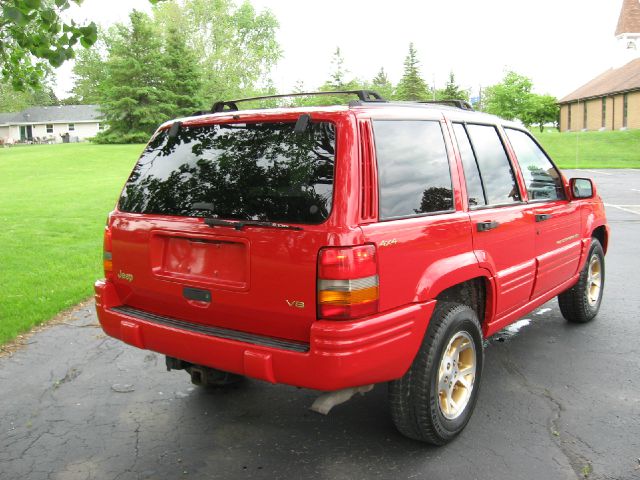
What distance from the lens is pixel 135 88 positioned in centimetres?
4994

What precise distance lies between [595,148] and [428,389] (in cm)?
5132

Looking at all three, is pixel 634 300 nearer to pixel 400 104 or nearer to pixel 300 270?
pixel 400 104

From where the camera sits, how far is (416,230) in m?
3.13

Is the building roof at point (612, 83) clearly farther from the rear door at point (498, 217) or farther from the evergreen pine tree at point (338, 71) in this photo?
the rear door at point (498, 217)

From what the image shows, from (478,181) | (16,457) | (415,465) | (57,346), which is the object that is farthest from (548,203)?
(57,346)

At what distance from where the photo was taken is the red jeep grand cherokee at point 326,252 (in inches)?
112

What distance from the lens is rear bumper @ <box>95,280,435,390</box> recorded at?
109 inches

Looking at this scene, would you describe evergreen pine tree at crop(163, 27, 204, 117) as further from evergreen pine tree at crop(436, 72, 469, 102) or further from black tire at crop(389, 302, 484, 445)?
black tire at crop(389, 302, 484, 445)

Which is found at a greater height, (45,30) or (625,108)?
(625,108)

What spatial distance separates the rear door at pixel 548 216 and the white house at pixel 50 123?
8833 cm

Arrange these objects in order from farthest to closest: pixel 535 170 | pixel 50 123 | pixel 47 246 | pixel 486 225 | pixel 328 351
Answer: pixel 50 123
pixel 47 246
pixel 535 170
pixel 486 225
pixel 328 351

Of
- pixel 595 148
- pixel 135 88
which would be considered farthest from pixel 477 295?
pixel 135 88

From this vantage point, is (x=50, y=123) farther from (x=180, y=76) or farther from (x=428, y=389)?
(x=428, y=389)

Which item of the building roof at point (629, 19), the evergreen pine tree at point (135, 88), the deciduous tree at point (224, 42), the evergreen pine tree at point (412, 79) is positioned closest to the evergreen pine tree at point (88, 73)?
the deciduous tree at point (224, 42)
